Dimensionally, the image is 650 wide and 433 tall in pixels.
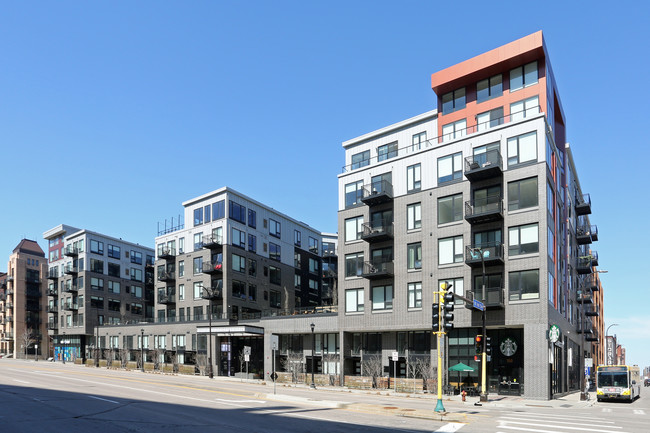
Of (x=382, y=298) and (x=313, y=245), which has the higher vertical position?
(x=313, y=245)

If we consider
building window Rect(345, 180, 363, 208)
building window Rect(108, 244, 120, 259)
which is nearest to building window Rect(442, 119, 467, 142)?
building window Rect(345, 180, 363, 208)

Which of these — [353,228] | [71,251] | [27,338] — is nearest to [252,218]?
[353,228]

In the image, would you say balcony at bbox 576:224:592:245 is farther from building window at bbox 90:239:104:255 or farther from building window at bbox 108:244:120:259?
building window at bbox 90:239:104:255

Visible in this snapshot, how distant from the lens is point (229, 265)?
243ft

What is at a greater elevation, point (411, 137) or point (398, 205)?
point (411, 137)

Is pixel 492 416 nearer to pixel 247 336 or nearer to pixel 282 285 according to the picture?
pixel 247 336

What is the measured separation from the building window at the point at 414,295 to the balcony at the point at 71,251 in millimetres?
72318

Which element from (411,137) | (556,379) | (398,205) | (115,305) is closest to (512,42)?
(411,137)

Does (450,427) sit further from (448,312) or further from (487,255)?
(487,255)

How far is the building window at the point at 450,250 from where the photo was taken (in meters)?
47.4

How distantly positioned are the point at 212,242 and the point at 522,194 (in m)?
42.3

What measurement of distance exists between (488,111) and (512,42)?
19.3ft

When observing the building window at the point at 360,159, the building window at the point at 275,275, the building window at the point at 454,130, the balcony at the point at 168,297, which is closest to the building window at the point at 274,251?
the building window at the point at 275,275

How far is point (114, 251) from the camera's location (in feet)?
344
